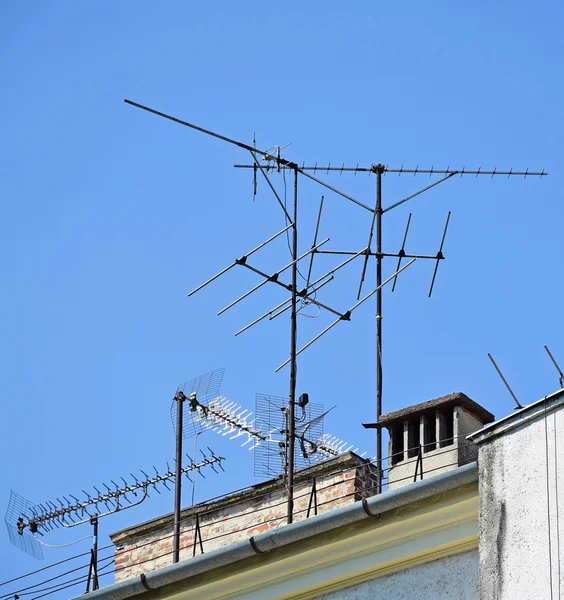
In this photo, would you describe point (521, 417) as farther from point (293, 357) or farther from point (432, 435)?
point (293, 357)

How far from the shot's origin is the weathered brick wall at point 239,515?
54.0ft

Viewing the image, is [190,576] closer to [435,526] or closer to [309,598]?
[309,598]

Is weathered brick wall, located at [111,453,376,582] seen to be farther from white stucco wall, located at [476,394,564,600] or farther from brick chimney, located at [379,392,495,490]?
white stucco wall, located at [476,394,564,600]

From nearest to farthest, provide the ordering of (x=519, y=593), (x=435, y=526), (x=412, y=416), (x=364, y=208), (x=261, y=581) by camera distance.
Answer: (x=519, y=593), (x=435, y=526), (x=261, y=581), (x=412, y=416), (x=364, y=208)

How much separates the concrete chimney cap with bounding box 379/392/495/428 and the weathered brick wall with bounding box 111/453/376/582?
98cm

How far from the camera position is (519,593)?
11.1 metres

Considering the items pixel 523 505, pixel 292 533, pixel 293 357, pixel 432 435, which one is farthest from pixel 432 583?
pixel 293 357

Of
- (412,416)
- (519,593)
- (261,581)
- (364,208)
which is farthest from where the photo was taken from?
(364,208)

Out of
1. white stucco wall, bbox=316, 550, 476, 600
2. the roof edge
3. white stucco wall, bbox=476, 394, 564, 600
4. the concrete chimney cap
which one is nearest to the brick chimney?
Answer: the concrete chimney cap

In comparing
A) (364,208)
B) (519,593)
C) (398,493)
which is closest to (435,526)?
(398,493)

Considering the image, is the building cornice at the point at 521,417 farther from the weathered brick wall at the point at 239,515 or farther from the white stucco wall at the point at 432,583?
the weathered brick wall at the point at 239,515

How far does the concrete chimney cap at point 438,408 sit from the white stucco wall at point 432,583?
2.55 m

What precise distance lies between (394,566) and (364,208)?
6.13 metres

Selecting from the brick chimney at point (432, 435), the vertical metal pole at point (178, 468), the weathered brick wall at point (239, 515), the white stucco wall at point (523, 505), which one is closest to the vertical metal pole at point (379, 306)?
the brick chimney at point (432, 435)
